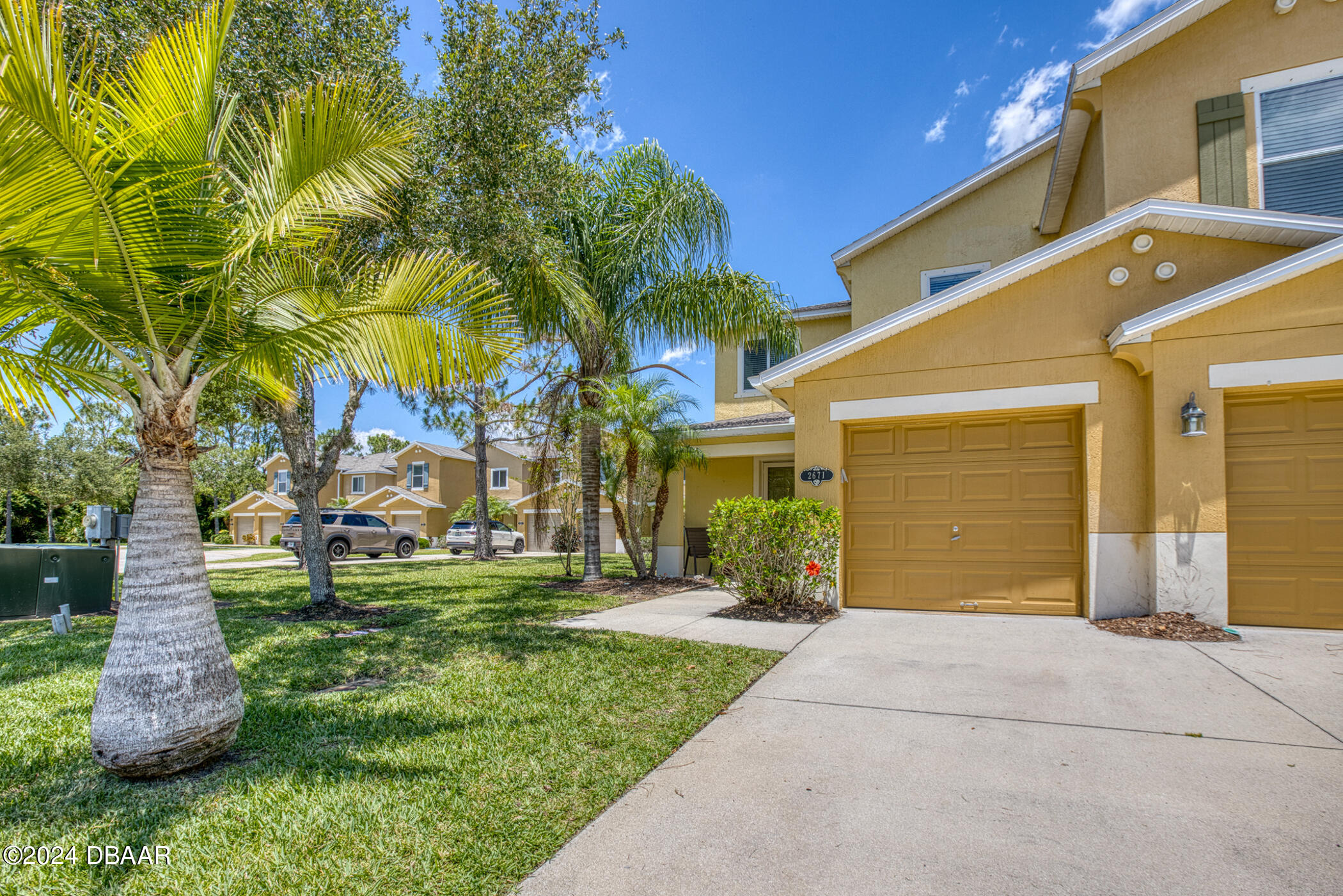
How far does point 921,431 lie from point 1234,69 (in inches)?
238

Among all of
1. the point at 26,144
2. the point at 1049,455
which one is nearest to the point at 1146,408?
the point at 1049,455

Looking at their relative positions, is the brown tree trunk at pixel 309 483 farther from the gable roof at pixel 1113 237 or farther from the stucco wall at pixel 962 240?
the stucco wall at pixel 962 240

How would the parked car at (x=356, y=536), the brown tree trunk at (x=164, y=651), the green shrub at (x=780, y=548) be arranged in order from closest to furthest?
the brown tree trunk at (x=164, y=651)
the green shrub at (x=780, y=548)
the parked car at (x=356, y=536)

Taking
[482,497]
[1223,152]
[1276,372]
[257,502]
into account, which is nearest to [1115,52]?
[1223,152]

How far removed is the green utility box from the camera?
9055mm

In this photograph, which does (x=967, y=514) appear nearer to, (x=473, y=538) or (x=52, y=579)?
(x=52, y=579)

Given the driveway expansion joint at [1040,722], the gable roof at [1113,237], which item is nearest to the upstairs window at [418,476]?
the gable roof at [1113,237]

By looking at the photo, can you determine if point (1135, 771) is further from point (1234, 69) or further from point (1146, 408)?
point (1234, 69)

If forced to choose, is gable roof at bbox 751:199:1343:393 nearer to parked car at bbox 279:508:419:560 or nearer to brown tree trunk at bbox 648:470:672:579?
brown tree trunk at bbox 648:470:672:579

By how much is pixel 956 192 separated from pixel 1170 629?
332 inches

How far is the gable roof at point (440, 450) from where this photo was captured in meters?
35.0

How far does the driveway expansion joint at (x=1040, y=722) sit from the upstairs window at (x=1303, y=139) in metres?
7.12

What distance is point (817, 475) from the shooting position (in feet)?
27.7

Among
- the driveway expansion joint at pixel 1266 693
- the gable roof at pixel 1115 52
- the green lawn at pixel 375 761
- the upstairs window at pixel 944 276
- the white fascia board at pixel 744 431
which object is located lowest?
the green lawn at pixel 375 761
